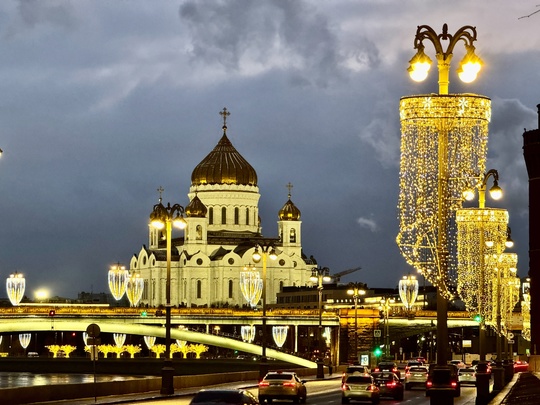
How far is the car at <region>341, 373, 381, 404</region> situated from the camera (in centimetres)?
5519

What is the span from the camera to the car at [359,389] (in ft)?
181

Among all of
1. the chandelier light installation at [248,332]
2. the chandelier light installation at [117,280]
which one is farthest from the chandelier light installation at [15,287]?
the chandelier light installation at [248,332]

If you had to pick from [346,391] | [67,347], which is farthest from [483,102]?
[67,347]

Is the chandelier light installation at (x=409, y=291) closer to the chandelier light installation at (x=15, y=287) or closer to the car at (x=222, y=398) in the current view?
the chandelier light installation at (x=15, y=287)

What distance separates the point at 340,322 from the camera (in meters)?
141

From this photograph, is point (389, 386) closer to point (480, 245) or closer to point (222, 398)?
point (480, 245)

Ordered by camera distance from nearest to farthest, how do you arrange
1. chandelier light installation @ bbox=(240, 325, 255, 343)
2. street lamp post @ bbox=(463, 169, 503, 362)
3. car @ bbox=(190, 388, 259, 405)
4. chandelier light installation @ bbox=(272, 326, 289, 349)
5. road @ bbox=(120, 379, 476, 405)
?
car @ bbox=(190, 388, 259, 405), street lamp post @ bbox=(463, 169, 503, 362), road @ bbox=(120, 379, 476, 405), chandelier light installation @ bbox=(272, 326, 289, 349), chandelier light installation @ bbox=(240, 325, 255, 343)

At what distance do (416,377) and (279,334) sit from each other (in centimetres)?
10689

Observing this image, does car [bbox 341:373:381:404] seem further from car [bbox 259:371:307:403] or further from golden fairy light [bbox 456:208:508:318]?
golden fairy light [bbox 456:208:508:318]

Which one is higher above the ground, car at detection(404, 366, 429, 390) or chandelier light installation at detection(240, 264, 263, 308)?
chandelier light installation at detection(240, 264, 263, 308)

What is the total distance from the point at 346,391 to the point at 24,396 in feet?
43.0

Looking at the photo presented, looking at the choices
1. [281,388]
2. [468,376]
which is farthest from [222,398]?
[468,376]

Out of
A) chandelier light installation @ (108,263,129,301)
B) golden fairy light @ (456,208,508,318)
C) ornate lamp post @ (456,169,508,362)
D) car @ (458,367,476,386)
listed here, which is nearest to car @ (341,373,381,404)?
ornate lamp post @ (456,169,508,362)

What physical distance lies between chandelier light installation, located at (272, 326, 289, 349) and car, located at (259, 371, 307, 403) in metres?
120
